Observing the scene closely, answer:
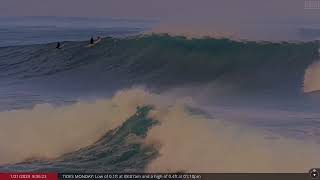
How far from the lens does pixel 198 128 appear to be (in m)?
2.61

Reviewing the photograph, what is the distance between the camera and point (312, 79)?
101 inches

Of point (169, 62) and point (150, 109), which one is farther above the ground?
point (169, 62)

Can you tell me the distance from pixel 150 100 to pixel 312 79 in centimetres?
74

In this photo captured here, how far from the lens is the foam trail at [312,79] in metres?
2.57

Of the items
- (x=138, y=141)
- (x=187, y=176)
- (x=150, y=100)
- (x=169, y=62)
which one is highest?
(x=169, y=62)

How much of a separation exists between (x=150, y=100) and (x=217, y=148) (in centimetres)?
38

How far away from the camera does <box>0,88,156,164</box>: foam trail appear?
103 inches

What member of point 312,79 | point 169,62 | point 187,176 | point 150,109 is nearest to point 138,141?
point 150,109

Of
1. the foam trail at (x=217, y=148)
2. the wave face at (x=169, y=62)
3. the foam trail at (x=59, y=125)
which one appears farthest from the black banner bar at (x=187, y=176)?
the wave face at (x=169, y=62)

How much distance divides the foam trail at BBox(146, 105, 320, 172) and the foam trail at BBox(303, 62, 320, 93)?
253 millimetres

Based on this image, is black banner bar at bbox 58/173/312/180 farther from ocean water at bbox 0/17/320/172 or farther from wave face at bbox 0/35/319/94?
wave face at bbox 0/35/319/94

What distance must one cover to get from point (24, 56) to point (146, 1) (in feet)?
2.10
